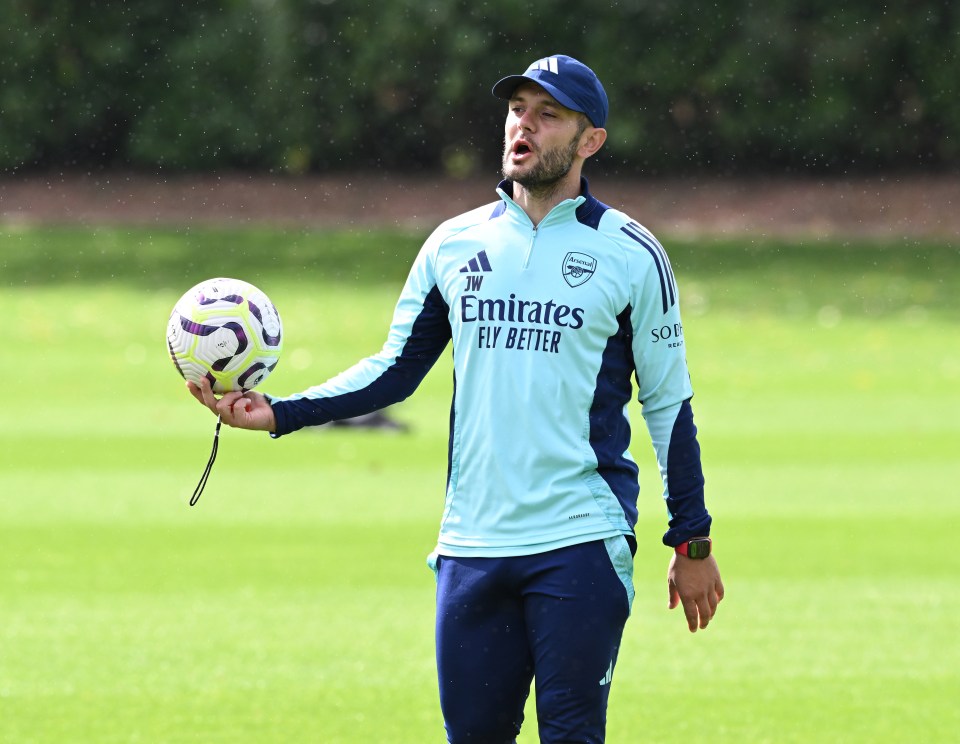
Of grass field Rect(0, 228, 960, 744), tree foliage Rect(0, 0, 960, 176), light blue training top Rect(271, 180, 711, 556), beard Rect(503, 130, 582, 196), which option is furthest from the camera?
tree foliage Rect(0, 0, 960, 176)

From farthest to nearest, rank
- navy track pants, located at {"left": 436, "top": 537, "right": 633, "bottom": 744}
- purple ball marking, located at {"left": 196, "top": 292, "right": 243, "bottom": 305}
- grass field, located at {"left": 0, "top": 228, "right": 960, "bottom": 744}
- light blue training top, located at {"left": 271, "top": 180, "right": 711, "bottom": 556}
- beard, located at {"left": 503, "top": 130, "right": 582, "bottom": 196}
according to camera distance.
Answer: grass field, located at {"left": 0, "top": 228, "right": 960, "bottom": 744} < purple ball marking, located at {"left": 196, "top": 292, "right": 243, "bottom": 305} < beard, located at {"left": 503, "top": 130, "right": 582, "bottom": 196} < light blue training top, located at {"left": 271, "top": 180, "right": 711, "bottom": 556} < navy track pants, located at {"left": 436, "top": 537, "right": 633, "bottom": 744}

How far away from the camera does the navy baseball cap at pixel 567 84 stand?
15.4 feet

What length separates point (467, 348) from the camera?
4.73 m

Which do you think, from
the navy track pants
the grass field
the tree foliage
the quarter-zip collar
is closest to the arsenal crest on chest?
the quarter-zip collar

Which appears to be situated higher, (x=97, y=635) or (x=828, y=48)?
(x=828, y=48)

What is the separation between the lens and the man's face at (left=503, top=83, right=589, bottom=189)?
4.74 metres

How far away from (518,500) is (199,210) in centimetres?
2955

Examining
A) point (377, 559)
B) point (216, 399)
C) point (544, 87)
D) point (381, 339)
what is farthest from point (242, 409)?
point (381, 339)

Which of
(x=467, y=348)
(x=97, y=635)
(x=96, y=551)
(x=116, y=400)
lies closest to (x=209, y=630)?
(x=97, y=635)

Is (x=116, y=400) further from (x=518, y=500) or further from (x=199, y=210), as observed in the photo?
(x=199, y=210)

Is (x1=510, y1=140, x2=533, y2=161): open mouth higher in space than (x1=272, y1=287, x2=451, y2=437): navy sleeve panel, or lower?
higher

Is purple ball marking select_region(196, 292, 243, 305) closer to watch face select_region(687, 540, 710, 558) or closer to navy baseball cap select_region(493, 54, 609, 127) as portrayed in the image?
navy baseball cap select_region(493, 54, 609, 127)

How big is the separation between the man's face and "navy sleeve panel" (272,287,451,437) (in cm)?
45

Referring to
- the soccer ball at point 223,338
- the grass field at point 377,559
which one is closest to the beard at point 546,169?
the soccer ball at point 223,338
